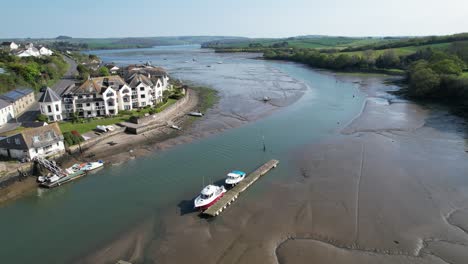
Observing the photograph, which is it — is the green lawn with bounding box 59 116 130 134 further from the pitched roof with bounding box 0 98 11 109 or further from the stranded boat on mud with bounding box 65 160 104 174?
the stranded boat on mud with bounding box 65 160 104 174

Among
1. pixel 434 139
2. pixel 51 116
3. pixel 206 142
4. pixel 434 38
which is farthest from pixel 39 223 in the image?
pixel 434 38

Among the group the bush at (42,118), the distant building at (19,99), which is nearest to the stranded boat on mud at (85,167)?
the bush at (42,118)

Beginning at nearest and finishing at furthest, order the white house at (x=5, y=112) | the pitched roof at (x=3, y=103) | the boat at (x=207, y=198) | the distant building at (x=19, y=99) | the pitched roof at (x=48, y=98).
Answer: the boat at (x=207, y=198)
the white house at (x=5, y=112)
the pitched roof at (x=3, y=103)
the pitched roof at (x=48, y=98)
the distant building at (x=19, y=99)

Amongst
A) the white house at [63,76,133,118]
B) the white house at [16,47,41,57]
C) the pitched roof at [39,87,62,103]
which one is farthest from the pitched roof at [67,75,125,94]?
the white house at [16,47,41,57]

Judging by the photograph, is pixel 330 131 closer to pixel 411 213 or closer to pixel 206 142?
pixel 206 142

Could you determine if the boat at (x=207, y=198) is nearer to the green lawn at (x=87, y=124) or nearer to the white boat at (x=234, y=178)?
the white boat at (x=234, y=178)

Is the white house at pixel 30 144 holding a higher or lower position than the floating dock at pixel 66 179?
higher
